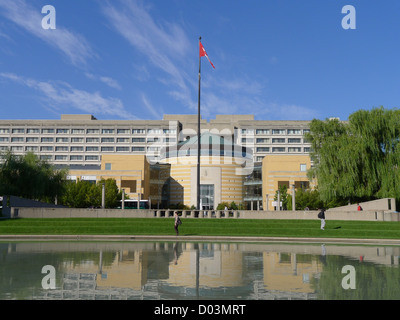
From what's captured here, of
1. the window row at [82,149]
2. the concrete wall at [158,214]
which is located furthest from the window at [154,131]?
the concrete wall at [158,214]

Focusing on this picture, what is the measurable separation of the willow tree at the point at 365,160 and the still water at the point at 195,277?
27.3m

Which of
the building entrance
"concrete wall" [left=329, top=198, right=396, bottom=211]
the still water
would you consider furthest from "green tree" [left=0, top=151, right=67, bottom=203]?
the building entrance

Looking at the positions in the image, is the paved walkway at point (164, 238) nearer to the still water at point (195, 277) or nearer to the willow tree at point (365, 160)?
the still water at point (195, 277)

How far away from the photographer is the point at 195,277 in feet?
36.4

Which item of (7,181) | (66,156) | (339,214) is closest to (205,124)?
(66,156)

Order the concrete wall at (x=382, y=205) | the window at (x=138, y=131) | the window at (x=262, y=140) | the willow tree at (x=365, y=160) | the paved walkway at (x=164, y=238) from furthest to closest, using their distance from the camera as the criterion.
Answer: the window at (x=138, y=131) < the window at (x=262, y=140) < the willow tree at (x=365, y=160) < the concrete wall at (x=382, y=205) < the paved walkway at (x=164, y=238)

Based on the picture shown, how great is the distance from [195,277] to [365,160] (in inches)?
1398

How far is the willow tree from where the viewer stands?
40.7 meters

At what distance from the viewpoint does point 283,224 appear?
33.1 metres

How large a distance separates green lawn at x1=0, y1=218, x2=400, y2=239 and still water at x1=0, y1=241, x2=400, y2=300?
41.8 ft

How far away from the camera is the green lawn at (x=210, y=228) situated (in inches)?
1118

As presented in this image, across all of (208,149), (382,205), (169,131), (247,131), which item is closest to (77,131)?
(169,131)

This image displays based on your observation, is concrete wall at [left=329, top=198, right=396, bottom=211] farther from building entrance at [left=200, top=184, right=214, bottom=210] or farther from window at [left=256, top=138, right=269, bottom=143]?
window at [left=256, top=138, right=269, bottom=143]
